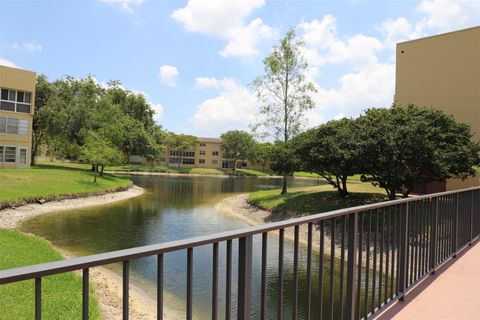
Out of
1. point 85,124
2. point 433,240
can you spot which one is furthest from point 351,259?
point 85,124

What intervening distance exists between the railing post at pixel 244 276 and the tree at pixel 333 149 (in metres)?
13.3

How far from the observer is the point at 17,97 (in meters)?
30.2

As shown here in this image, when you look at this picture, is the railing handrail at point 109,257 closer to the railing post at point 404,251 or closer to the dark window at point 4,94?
the railing post at point 404,251

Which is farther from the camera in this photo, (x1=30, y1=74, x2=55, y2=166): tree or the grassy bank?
(x1=30, y1=74, x2=55, y2=166): tree

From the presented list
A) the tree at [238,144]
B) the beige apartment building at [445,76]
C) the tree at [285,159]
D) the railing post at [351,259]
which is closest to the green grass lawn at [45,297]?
the railing post at [351,259]

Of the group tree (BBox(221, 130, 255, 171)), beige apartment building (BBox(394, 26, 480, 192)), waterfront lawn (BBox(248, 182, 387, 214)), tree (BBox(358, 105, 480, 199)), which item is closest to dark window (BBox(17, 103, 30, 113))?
waterfront lawn (BBox(248, 182, 387, 214))

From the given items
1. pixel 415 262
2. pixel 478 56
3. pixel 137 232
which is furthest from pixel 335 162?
pixel 415 262

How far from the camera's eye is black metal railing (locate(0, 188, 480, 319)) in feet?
5.11

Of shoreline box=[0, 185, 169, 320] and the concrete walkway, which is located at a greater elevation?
the concrete walkway

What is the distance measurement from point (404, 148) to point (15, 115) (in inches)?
1142

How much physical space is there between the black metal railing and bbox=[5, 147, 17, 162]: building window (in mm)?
29109

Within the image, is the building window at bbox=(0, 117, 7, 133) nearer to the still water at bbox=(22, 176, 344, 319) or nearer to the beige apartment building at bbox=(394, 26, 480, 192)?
the still water at bbox=(22, 176, 344, 319)

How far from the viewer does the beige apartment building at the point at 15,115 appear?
29.2 m

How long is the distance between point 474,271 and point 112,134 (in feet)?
117
